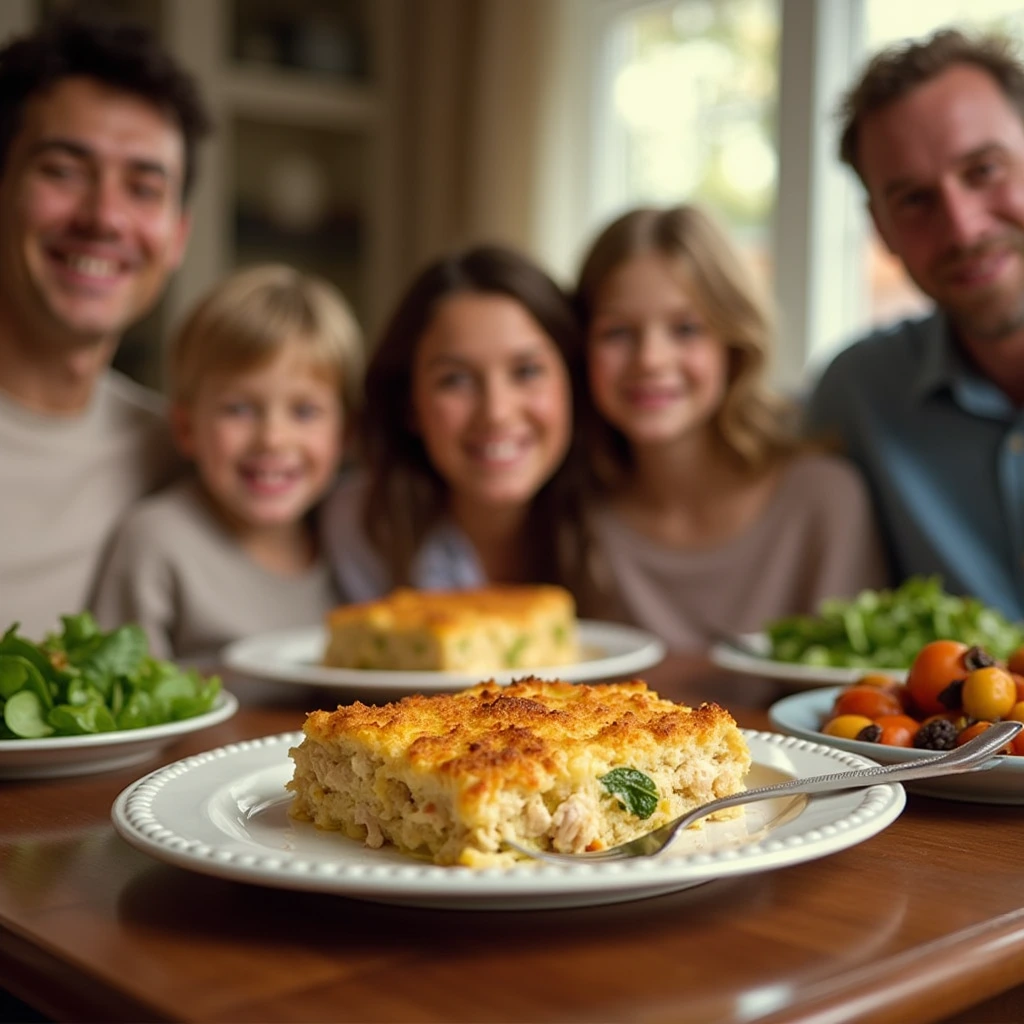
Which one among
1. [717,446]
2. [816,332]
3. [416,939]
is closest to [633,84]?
[816,332]

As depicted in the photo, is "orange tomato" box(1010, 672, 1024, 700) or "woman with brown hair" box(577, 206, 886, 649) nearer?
"orange tomato" box(1010, 672, 1024, 700)

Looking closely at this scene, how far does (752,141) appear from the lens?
5066 millimetres

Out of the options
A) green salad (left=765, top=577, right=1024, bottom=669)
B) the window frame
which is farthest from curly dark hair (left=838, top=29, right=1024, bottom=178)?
the window frame

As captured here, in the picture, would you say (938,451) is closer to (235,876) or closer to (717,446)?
(717,446)

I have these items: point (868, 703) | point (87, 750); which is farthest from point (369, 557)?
point (868, 703)

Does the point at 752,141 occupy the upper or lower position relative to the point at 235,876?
upper

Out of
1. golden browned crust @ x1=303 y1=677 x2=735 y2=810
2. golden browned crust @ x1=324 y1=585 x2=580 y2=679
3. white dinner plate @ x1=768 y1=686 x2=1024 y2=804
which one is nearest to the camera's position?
golden browned crust @ x1=303 y1=677 x2=735 y2=810

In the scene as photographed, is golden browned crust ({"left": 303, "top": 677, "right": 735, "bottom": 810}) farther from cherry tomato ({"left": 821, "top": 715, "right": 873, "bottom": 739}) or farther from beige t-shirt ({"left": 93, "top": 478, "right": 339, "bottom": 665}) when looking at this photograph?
beige t-shirt ({"left": 93, "top": 478, "right": 339, "bottom": 665})

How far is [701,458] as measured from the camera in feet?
10.1

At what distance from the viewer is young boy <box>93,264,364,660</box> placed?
9.14ft

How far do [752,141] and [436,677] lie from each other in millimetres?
3810

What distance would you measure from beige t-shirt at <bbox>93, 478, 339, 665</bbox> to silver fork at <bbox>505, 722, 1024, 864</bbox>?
185 centimetres

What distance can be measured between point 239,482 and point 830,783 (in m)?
1.98

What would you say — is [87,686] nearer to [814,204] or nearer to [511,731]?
[511,731]
